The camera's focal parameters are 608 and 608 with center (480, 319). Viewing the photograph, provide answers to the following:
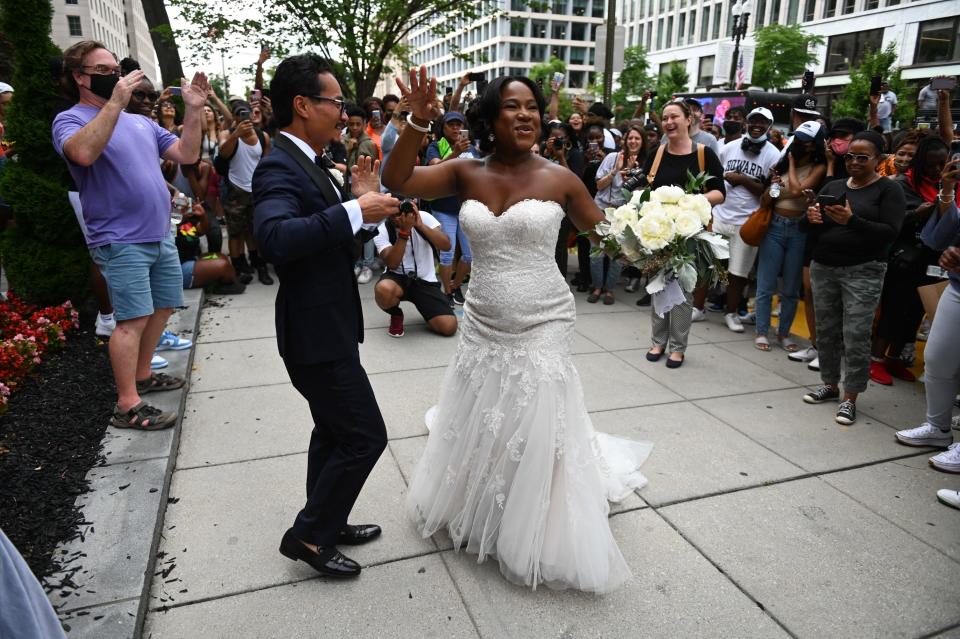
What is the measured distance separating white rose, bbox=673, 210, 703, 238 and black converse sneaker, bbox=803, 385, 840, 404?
8.60 feet

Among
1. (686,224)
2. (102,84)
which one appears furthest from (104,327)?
(686,224)

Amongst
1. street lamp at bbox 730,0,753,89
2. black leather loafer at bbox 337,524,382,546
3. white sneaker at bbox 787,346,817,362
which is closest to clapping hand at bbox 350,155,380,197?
black leather loafer at bbox 337,524,382,546

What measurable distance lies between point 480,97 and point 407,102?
0.41 meters

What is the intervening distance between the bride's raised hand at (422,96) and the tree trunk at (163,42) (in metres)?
11.6

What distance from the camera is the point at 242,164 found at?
812 cm

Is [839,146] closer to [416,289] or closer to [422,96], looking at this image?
[416,289]

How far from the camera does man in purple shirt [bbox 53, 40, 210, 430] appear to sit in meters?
3.67

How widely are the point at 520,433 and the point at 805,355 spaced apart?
4.51 metres

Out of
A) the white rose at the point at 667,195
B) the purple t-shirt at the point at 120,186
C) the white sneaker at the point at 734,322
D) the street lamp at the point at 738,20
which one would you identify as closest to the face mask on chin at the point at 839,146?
the white sneaker at the point at 734,322

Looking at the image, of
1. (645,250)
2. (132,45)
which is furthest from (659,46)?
(132,45)

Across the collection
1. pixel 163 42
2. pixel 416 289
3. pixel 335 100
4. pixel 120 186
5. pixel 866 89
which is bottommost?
→ pixel 416 289

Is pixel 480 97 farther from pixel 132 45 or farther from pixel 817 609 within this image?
pixel 132 45

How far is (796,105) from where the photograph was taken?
7.45 m

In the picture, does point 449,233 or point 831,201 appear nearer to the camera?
point 831,201
